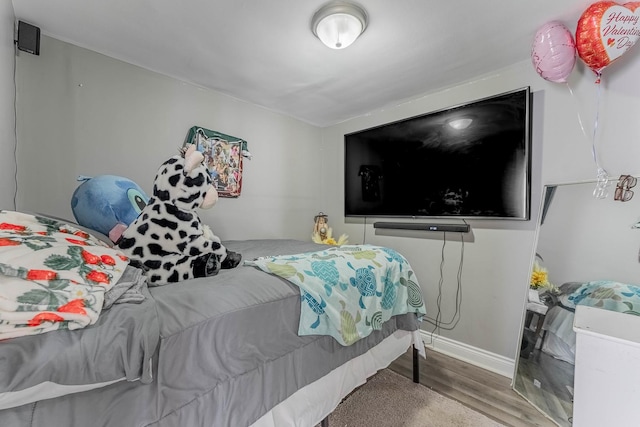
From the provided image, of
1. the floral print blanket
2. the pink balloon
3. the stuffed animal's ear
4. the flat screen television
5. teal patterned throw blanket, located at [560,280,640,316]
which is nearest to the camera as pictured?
the floral print blanket

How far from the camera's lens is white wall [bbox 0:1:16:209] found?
1.22 meters

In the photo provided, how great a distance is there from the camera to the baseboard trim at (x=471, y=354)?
191 centimetres

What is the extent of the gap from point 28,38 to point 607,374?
312cm

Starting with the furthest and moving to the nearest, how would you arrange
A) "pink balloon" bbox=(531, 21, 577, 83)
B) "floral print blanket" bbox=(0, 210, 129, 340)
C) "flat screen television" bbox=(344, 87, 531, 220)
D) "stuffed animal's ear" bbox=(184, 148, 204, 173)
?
"flat screen television" bbox=(344, 87, 531, 220), "pink balloon" bbox=(531, 21, 577, 83), "stuffed animal's ear" bbox=(184, 148, 204, 173), "floral print blanket" bbox=(0, 210, 129, 340)

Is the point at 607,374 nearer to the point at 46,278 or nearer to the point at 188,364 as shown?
the point at 188,364

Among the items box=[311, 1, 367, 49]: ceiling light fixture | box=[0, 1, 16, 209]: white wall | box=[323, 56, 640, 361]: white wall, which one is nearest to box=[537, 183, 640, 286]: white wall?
box=[323, 56, 640, 361]: white wall

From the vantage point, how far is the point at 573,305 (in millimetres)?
1540

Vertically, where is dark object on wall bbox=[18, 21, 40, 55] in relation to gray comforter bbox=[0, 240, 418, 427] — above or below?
above

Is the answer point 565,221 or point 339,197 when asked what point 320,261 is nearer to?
point 565,221

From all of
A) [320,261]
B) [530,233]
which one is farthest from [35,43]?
[530,233]

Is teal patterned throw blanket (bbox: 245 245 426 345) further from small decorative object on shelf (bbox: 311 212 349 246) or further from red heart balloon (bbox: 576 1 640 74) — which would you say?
red heart balloon (bbox: 576 1 640 74)

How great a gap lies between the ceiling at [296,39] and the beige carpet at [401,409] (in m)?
2.15

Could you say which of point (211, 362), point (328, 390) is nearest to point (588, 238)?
point (328, 390)

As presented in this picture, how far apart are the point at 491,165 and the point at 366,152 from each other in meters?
1.15
